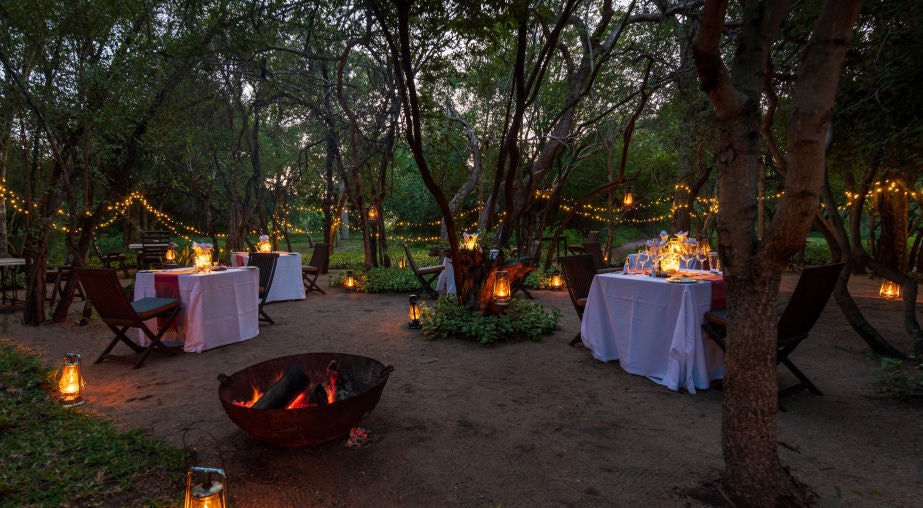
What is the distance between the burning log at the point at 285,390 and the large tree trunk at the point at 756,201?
7.76 ft

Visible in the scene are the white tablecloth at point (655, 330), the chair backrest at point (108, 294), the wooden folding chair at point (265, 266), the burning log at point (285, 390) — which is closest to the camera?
the burning log at point (285, 390)

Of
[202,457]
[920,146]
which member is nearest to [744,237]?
[202,457]

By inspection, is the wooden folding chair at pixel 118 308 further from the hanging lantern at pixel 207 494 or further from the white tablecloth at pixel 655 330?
the white tablecloth at pixel 655 330

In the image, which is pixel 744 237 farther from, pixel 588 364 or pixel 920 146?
pixel 920 146

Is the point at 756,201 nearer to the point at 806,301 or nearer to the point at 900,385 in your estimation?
the point at 806,301

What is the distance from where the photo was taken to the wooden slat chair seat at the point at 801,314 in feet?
10.4

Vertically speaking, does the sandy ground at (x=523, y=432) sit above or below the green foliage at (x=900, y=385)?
below

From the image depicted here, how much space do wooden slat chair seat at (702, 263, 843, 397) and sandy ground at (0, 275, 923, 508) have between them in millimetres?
249

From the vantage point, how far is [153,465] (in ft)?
7.80

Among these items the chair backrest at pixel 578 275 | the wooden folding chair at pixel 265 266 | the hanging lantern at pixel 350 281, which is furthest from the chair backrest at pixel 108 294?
the hanging lantern at pixel 350 281

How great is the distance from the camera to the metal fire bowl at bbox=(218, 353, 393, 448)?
2.25m

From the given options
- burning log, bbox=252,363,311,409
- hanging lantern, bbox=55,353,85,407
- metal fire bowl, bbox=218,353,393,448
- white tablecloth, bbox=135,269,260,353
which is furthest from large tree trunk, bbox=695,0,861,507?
white tablecloth, bbox=135,269,260,353

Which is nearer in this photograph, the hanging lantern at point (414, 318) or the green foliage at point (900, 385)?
the green foliage at point (900, 385)

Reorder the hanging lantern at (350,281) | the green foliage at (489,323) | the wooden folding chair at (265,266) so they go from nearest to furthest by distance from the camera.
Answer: the green foliage at (489,323)
the wooden folding chair at (265,266)
the hanging lantern at (350,281)
